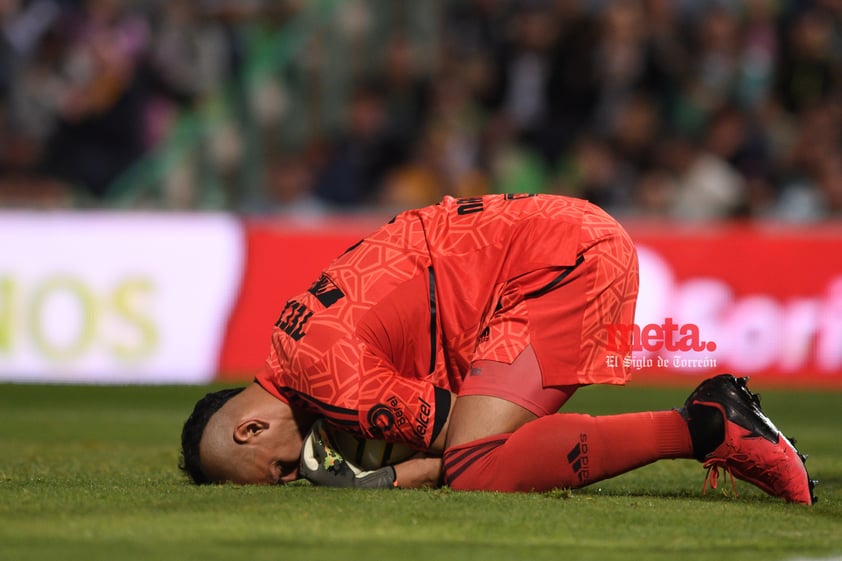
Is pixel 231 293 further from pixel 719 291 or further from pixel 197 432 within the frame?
pixel 197 432

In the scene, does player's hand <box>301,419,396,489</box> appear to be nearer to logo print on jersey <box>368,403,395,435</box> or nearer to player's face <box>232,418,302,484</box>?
player's face <box>232,418,302,484</box>

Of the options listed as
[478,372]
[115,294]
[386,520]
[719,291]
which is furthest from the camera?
[719,291]

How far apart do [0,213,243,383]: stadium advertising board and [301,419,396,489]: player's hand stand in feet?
18.4

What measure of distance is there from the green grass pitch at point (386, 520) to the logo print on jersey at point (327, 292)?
695 millimetres

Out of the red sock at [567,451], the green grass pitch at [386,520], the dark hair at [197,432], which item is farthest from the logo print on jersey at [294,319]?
the red sock at [567,451]

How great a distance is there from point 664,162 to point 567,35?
65.2 inches

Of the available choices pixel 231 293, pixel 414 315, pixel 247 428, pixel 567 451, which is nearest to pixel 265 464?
pixel 247 428

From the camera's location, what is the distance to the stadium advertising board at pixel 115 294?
1046cm

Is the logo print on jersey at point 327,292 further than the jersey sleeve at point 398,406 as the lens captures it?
Yes

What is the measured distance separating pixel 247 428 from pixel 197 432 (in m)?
0.21

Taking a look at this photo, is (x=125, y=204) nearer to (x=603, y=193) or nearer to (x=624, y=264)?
(x=603, y=193)

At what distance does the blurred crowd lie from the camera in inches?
492

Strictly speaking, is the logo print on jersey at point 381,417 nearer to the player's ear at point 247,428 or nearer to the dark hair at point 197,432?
the player's ear at point 247,428

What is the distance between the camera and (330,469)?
5.13 metres
